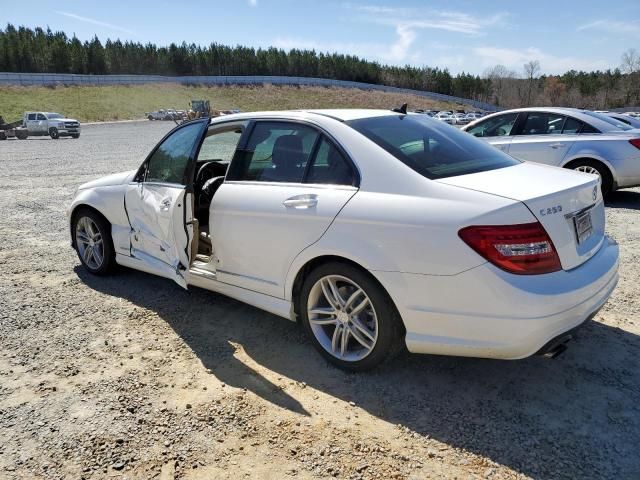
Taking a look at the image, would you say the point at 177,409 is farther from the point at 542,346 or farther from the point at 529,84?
the point at 529,84

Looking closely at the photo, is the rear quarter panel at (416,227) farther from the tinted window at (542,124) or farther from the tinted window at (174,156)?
the tinted window at (542,124)

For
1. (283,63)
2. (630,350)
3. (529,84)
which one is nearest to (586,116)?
(630,350)

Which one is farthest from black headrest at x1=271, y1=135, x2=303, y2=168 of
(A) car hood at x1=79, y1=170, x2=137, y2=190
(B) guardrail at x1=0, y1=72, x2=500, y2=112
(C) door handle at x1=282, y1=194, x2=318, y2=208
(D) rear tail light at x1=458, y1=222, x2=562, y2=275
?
(B) guardrail at x1=0, y1=72, x2=500, y2=112

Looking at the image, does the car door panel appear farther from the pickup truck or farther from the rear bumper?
the pickup truck

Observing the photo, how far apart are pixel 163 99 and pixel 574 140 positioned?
254ft

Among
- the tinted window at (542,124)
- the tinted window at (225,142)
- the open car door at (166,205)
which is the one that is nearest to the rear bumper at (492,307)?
the open car door at (166,205)

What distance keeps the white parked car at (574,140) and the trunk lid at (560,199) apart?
15.8ft

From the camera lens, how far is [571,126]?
8.58 metres

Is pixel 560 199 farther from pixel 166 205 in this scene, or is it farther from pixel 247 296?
pixel 166 205

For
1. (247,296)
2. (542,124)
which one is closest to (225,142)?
(542,124)

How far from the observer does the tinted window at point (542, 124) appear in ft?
28.6

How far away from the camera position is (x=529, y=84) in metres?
105

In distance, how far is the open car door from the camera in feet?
13.0

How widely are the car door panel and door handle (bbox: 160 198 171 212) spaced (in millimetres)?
460
